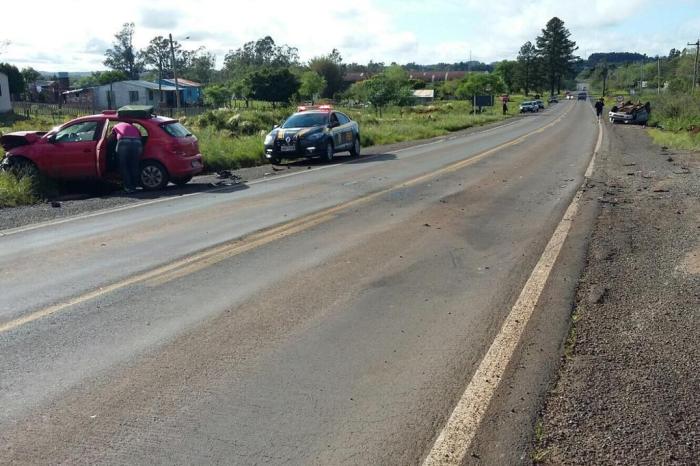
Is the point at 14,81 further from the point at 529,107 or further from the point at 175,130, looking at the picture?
the point at 175,130

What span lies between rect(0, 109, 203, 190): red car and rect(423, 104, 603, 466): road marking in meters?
9.48

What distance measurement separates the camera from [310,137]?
2058 cm

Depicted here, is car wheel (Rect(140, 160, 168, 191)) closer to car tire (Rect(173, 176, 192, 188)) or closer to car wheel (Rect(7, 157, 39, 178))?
car tire (Rect(173, 176, 192, 188))

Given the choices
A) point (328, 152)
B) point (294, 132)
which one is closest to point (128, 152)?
point (294, 132)

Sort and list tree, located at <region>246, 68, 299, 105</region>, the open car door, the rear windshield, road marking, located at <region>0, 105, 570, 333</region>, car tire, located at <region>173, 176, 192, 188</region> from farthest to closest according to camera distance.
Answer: tree, located at <region>246, 68, 299, 105</region> < car tire, located at <region>173, 176, 192, 188</region> < the rear windshield < the open car door < road marking, located at <region>0, 105, 570, 333</region>

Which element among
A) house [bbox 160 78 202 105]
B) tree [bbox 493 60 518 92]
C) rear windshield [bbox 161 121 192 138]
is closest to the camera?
rear windshield [bbox 161 121 192 138]

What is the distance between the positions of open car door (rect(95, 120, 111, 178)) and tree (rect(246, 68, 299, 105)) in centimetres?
7481

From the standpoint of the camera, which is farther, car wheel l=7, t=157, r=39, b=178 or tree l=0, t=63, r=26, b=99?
tree l=0, t=63, r=26, b=99

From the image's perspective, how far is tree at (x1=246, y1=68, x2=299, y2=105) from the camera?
8806 centimetres

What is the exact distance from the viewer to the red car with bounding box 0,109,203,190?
14.1 meters

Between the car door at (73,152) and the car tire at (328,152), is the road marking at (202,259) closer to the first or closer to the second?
the car door at (73,152)

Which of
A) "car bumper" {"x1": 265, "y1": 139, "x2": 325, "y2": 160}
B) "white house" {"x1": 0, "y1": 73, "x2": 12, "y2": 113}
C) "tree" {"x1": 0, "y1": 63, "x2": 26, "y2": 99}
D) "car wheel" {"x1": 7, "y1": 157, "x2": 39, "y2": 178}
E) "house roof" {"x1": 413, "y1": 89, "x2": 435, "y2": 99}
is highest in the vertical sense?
"tree" {"x1": 0, "y1": 63, "x2": 26, "y2": 99}

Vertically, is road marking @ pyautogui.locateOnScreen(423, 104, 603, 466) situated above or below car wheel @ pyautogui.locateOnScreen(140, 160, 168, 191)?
below

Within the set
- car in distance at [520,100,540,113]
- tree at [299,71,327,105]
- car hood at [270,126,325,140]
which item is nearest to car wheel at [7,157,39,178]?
car hood at [270,126,325,140]
